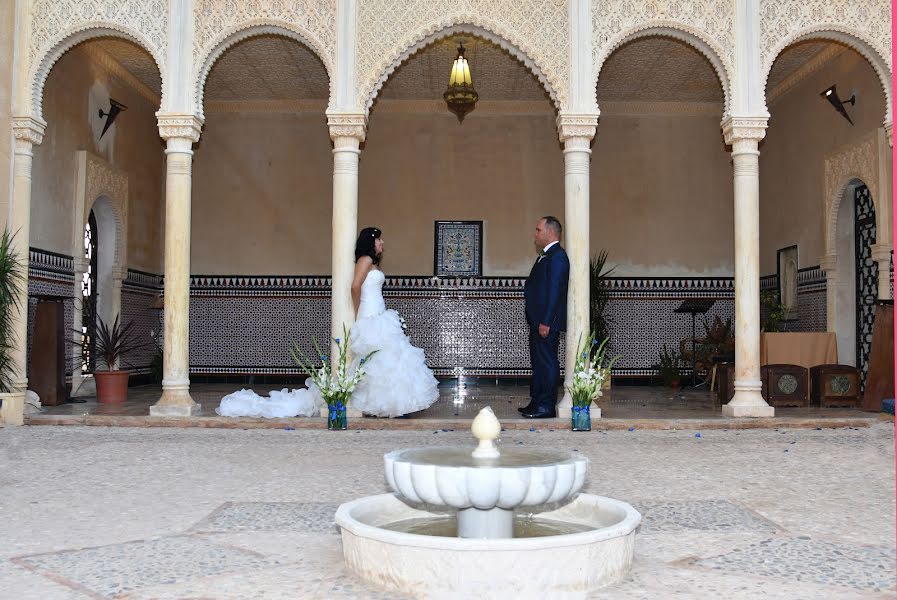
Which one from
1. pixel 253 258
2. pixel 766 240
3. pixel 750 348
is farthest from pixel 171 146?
pixel 766 240

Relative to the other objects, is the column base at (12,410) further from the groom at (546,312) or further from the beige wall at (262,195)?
the beige wall at (262,195)

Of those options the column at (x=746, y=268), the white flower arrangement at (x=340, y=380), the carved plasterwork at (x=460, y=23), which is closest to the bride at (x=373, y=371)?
the white flower arrangement at (x=340, y=380)

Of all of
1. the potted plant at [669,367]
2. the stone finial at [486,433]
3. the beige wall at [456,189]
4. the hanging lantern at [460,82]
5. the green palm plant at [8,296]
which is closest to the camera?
the stone finial at [486,433]

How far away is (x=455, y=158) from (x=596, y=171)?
2.26 m

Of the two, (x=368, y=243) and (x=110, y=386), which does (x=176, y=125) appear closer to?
(x=368, y=243)

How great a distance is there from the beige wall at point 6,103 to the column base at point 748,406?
24.7 ft

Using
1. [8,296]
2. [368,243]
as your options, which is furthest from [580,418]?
[8,296]

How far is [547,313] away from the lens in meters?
8.51

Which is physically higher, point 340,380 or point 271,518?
point 340,380

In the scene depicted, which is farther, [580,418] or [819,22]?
[819,22]

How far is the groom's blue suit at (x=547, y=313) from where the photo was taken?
8523mm

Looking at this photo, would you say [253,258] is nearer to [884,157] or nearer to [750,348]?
[750,348]

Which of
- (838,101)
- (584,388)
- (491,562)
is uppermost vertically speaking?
(838,101)

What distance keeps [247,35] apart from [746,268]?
221 inches
